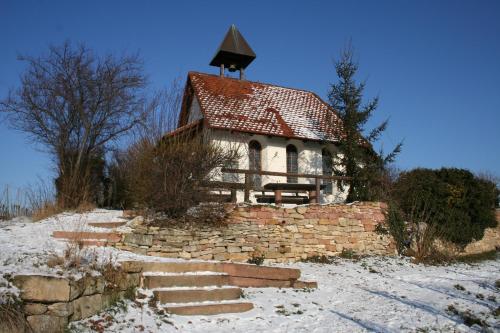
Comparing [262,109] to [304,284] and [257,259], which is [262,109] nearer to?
[257,259]

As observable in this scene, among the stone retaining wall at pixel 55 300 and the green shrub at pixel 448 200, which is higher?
the green shrub at pixel 448 200

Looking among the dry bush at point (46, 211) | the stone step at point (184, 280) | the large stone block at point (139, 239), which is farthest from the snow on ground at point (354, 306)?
the dry bush at point (46, 211)

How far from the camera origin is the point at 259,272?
7.70 metres

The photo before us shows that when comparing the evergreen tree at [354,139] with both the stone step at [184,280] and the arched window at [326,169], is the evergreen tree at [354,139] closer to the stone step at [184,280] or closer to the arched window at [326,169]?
the arched window at [326,169]

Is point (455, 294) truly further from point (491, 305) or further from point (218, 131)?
point (218, 131)

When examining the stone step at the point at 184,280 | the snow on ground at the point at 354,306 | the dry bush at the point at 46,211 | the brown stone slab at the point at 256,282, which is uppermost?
the dry bush at the point at 46,211

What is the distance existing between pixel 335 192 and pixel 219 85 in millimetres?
6992

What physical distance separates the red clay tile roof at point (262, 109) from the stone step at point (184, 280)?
25.3ft

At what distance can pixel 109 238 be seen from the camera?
26.3 feet

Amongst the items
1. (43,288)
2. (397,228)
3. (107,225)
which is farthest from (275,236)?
(43,288)

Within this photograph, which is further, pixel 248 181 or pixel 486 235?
pixel 486 235

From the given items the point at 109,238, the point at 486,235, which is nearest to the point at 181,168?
the point at 109,238

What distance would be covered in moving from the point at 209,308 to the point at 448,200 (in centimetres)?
976

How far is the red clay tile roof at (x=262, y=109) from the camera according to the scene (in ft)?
50.5
